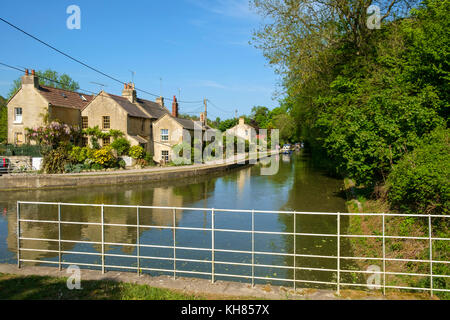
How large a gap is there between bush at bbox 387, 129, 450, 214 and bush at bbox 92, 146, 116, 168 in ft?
85.6

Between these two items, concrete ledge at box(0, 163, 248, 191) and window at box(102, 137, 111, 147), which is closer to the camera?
concrete ledge at box(0, 163, 248, 191)

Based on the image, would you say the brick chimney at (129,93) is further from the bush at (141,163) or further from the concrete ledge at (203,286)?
the concrete ledge at (203,286)

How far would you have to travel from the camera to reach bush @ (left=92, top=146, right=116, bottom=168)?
31077 millimetres

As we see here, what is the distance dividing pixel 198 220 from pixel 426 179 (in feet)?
31.1

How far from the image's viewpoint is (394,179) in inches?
435

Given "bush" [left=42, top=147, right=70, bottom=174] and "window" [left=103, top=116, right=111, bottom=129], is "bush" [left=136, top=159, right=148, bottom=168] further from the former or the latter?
"bush" [left=42, top=147, right=70, bottom=174]

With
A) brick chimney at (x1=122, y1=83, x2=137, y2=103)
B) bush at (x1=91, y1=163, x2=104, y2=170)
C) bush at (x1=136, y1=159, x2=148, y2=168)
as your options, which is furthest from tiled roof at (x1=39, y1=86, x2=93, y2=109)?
bush at (x1=136, y1=159, x2=148, y2=168)

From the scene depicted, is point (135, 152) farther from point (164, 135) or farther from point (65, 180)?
point (65, 180)

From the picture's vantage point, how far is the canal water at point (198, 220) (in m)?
10.2

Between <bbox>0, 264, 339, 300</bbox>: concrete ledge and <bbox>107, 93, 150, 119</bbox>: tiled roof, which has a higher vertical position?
<bbox>107, 93, 150, 119</bbox>: tiled roof

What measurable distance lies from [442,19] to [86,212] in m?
17.8

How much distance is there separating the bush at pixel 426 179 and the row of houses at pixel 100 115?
95.0ft

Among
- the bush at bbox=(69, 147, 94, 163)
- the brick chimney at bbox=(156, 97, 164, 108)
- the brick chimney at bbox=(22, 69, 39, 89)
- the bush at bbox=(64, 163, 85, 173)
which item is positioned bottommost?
the bush at bbox=(64, 163, 85, 173)

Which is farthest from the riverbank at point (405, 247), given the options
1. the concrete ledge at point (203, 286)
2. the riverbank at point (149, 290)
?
the concrete ledge at point (203, 286)
